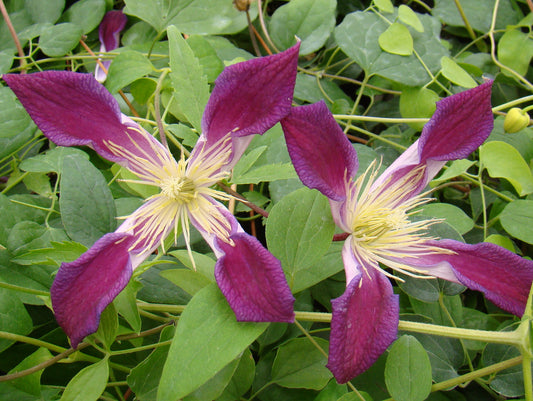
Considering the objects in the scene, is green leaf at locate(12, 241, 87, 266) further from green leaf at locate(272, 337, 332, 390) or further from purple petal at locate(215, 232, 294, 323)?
green leaf at locate(272, 337, 332, 390)

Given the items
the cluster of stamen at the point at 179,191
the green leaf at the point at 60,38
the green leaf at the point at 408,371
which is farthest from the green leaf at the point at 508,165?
the green leaf at the point at 60,38

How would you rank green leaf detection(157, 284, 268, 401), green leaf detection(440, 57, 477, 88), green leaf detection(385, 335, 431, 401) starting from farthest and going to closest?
green leaf detection(440, 57, 477, 88) → green leaf detection(385, 335, 431, 401) → green leaf detection(157, 284, 268, 401)

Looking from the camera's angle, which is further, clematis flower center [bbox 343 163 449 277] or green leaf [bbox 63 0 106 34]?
green leaf [bbox 63 0 106 34]

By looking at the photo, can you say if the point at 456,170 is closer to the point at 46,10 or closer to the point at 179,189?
the point at 179,189

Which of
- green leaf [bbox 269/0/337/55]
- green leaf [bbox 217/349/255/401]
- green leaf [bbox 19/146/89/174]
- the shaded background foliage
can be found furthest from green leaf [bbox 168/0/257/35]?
green leaf [bbox 217/349/255/401]

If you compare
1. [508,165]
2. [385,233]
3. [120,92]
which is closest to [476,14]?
[508,165]

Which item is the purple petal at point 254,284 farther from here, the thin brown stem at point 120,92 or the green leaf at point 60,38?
the green leaf at point 60,38
